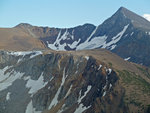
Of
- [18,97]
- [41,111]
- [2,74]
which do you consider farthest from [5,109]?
[2,74]

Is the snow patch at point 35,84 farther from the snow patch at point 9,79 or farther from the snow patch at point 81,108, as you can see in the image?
the snow patch at point 81,108

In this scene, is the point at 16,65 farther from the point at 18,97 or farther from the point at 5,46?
the point at 5,46

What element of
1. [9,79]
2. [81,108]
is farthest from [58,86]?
[9,79]

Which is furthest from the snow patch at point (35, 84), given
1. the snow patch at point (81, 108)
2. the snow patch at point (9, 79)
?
the snow patch at point (81, 108)

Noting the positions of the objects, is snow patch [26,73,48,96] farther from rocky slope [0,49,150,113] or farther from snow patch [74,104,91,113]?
snow patch [74,104,91,113]

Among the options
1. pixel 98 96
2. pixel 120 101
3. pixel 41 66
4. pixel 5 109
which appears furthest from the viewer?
pixel 41 66

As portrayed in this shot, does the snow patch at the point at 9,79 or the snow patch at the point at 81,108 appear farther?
the snow patch at the point at 9,79

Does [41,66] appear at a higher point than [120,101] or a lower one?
higher

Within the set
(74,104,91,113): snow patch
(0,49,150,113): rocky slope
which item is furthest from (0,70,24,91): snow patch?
(74,104,91,113): snow patch
